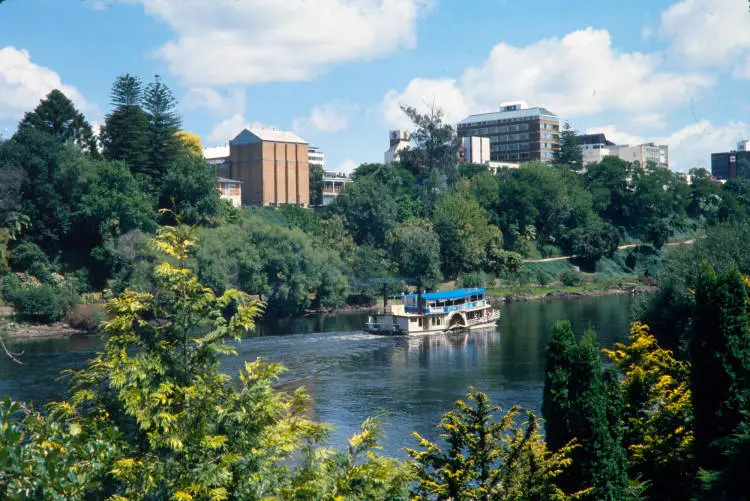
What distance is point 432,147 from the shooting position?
92625mm

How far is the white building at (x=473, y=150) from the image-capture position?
376 feet

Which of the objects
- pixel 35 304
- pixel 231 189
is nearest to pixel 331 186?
pixel 231 189

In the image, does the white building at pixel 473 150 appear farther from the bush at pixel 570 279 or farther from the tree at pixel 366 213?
the tree at pixel 366 213

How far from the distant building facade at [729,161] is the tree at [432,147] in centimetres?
8667

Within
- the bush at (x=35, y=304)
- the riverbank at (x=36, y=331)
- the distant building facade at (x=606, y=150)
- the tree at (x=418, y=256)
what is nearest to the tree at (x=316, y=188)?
the tree at (x=418, y=256)

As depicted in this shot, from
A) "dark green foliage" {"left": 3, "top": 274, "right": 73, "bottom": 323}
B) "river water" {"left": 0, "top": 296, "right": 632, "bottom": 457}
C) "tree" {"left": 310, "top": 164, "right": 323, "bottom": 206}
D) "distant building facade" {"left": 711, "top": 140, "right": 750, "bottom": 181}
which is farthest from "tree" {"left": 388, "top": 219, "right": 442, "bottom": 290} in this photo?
"distant building facade" {"left": 711, "top": 140, "right": 750, "bottom": 181}

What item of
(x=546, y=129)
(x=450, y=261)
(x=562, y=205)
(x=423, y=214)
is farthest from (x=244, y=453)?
(x=546, y=129)

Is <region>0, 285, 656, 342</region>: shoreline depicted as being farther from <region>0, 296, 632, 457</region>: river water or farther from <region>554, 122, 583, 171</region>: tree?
<region>554, 122, 583, 171</region>: tree

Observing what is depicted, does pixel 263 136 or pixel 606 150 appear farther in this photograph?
pixel 606 150

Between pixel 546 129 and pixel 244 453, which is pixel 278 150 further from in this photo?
pixel 244 453

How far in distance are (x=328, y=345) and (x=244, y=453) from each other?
3514 cm

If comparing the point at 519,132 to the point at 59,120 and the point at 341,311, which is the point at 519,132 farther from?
the point at 59,120

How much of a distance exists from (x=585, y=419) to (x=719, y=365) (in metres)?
2.66

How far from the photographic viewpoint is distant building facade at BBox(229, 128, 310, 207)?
8256cm
